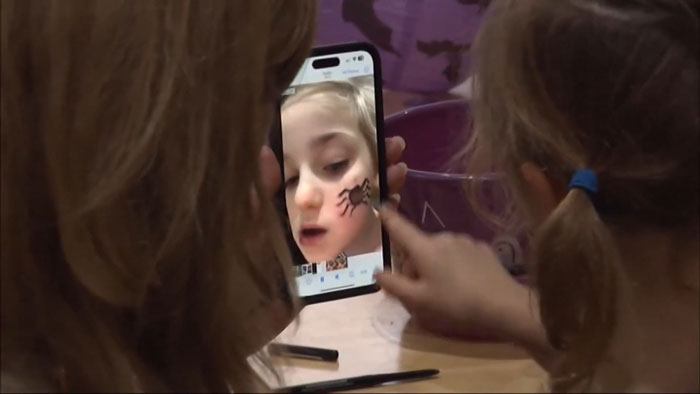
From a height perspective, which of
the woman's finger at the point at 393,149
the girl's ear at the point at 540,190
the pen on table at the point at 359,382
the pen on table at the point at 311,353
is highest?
the girl's ear at the point at 540,190

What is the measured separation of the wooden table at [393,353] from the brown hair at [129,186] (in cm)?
14

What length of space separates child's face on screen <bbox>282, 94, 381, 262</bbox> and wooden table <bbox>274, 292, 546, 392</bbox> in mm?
65

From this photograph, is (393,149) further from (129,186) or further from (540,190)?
(129,186)

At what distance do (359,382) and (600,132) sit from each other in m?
0.25

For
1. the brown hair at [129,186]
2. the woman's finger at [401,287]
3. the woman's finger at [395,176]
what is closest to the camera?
the brown hair at [129,186]

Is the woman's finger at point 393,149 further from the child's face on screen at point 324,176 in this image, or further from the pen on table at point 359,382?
the pen on table at point 359,382

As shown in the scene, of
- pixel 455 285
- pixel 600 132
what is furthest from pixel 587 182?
pixel 455 285

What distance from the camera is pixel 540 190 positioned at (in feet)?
2.23

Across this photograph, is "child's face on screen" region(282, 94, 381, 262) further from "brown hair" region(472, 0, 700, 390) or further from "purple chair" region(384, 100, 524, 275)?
"brown hair" region(472, 0, 700, 390)

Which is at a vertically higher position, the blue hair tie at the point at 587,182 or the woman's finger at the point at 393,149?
the blue hair tie at the point at 587,182

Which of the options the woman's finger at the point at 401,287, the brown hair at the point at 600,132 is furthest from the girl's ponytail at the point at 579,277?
the woman's finger at the point at 401,287

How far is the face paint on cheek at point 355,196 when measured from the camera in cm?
80

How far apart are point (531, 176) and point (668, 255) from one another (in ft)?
0.34

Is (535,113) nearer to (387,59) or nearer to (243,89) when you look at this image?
(243,89)
